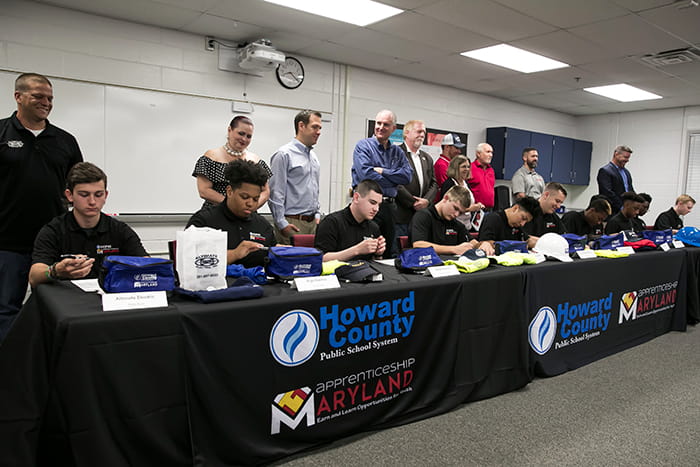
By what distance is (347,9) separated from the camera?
12.8 ft

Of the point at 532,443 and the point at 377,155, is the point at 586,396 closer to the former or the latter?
the point at 532,443

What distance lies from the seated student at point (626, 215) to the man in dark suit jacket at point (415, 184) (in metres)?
1.93

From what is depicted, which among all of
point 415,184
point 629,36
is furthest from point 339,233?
point 629,36

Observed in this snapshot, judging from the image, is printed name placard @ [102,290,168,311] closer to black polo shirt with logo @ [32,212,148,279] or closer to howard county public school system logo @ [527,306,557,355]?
black polo shirt with logo @ [32,212,148,279]

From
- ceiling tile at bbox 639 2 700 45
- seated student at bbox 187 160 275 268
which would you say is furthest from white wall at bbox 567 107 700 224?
seated student at bbox 187 160 275 268

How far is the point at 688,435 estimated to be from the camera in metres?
2.10

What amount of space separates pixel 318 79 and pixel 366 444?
4299 millimetres

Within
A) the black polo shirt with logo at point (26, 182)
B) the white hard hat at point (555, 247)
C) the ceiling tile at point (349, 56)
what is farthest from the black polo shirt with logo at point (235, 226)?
the ceiling tile at point (349, 56)

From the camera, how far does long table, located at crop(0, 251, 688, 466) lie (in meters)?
1.29

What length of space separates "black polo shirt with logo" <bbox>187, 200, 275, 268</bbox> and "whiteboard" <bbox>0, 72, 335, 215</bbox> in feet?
7.50

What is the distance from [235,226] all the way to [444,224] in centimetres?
145

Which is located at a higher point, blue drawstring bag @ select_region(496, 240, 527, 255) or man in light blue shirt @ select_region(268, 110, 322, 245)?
man in light blue shirt @ select_region(268, 110, 322, 245)

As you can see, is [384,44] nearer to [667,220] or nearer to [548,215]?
[548,215]

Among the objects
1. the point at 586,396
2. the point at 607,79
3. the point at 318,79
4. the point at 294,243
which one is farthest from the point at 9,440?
the point at 607,79
